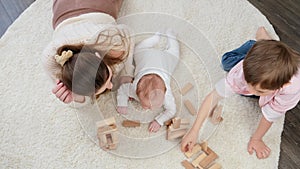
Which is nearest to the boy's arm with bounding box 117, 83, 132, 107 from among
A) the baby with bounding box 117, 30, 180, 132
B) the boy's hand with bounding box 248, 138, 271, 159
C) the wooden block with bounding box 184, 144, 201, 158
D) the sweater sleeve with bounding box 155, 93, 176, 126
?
the baby with bounding box 117, 30, 180, 132

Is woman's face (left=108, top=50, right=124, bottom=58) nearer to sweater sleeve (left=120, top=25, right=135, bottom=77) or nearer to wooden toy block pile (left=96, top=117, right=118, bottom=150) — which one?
sweater sleeve (left=120, top=25, right=135, bottom=77)

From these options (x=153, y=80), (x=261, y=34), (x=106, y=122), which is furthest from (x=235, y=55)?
(x=106, y=122)

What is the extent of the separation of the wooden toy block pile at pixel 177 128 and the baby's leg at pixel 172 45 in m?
0.23

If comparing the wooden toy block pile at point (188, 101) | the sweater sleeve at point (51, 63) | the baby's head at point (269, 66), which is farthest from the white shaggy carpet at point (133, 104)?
the baby's head at point (269, 66)

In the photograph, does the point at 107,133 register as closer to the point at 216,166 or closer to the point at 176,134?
the point at 176,134

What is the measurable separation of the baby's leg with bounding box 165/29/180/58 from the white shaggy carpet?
24 mm

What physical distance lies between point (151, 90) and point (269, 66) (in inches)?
13.1

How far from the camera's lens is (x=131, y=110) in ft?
3.84

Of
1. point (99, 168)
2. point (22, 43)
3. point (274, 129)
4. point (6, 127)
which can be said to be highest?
point (22, 43)

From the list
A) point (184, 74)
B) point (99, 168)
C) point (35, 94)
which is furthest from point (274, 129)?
point (35, 94)

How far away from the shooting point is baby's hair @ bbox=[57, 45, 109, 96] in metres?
0.93

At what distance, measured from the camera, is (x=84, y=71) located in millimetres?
920

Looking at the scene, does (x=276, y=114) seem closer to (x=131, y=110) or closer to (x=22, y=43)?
(x=131, y=110)

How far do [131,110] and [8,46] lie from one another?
437 millimetres
